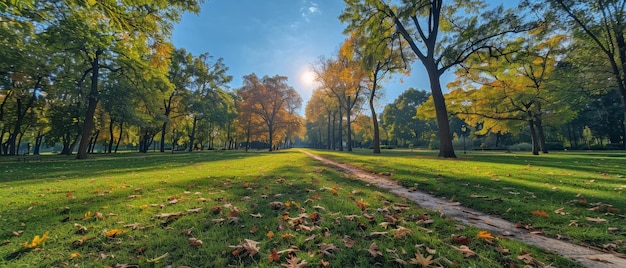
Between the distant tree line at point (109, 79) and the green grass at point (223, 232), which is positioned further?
the distant tree line at point (109, 79)

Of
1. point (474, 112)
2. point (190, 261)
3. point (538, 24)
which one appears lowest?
point (190, 261)

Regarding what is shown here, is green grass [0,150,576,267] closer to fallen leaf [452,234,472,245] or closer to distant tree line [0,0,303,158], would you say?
fallen leaf [452,234,472,245]

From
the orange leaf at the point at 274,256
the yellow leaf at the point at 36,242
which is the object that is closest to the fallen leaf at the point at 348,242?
the orange leaf at the point at 274,256

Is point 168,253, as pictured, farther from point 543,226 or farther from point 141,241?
point 543,226

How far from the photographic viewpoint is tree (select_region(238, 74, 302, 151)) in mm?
40125

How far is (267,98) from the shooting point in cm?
4062

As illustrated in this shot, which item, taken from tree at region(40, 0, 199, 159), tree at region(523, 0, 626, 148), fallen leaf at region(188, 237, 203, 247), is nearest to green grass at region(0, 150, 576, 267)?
fallen leaf at region(188, 237, 203, 247)

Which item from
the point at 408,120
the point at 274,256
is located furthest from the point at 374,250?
the point at 408,120

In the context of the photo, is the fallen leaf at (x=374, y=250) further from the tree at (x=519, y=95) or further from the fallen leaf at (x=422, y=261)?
the tree at (x=519, y=95)

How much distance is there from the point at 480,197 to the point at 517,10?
15.5 metres

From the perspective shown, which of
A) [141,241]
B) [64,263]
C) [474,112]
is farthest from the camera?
[474,112]

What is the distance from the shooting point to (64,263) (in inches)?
93.5

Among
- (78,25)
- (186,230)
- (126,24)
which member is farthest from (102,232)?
(78,25)

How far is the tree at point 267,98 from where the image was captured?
40.1 m
